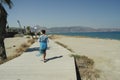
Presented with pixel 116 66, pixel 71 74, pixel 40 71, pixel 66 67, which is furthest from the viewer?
pixel 116 66

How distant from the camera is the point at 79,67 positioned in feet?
36.4

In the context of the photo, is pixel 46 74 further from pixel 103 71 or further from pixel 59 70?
pixel 103 71

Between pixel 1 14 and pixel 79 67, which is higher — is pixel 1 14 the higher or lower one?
the higher one

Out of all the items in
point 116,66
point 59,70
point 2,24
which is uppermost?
point 2,24

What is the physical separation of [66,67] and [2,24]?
742 centimetres

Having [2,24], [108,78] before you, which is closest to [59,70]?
[108,78]

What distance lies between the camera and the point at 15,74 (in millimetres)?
8008

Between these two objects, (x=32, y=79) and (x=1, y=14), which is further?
(x=1, y=14)

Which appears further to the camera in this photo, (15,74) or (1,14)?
(1,14)

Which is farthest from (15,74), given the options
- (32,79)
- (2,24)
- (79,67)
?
(2,24)

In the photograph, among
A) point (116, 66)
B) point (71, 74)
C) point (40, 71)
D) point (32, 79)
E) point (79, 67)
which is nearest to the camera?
point (32, 79)

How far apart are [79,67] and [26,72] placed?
3559 millimetres

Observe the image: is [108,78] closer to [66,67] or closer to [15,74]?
[66,67]

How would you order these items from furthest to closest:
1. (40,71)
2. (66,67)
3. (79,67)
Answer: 1. (79,67)
2. (66,67)
3. (40,71)
